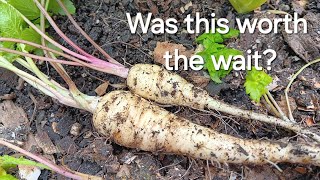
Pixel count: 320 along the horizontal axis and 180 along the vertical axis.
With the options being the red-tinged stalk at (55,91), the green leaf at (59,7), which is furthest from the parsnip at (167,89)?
the green leaf at (59,7)

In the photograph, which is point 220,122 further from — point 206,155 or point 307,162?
point 307,162

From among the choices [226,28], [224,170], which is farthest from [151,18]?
[224,170]

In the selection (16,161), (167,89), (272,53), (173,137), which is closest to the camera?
(16,161)

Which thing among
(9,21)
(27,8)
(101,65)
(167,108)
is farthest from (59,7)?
(167,108)

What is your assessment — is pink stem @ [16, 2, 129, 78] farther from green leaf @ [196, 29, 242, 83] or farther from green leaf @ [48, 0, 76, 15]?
green leaf @ [196, 29, 242, 83]

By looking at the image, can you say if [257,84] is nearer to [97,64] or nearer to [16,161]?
[97,64]

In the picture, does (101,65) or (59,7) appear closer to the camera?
(101,65)

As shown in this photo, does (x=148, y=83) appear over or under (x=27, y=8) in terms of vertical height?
under
